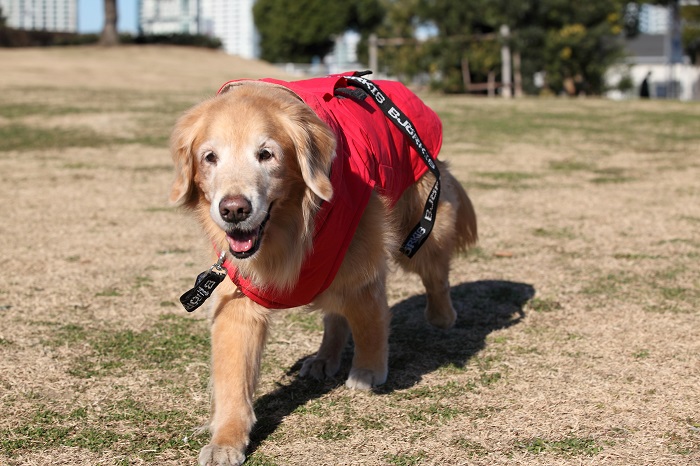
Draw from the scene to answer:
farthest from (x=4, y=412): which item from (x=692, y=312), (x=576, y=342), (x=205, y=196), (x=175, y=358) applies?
(x=692, y=312)

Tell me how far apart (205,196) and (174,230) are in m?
3.60

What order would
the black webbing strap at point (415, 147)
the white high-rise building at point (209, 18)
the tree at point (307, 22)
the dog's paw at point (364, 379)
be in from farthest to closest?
the white high-rise building at point (209, 18) → the tree at point (307, 22) → the black webbing strap at point (415, 147) → the dog's paw at point (364, 379)

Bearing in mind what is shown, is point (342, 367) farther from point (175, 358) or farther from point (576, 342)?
point (576, 342)

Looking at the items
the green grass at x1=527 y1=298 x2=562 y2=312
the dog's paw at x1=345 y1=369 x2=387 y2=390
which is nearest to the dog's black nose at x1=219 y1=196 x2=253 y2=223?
the dog's paw at x1=345 y1=369 x2=387 y2=390

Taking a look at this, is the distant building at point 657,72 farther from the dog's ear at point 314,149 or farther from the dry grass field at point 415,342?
the dog's ear at point 314,149

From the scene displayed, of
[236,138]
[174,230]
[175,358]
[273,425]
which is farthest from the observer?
[174,230]

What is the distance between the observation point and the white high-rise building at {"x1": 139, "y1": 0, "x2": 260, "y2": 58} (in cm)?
12062

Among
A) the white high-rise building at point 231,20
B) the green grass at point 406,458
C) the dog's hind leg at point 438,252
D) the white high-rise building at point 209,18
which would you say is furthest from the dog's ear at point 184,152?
the white high-rise building at point 231,20

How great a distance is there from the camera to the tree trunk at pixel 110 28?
36.2m

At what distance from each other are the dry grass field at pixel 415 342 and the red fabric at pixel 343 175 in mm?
504

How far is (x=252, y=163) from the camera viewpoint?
2.81 m

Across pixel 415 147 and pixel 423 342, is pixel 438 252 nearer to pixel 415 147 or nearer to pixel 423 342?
pixel 423 342

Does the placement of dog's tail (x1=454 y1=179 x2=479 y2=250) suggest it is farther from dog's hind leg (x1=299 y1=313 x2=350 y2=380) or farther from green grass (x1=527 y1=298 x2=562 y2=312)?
dog's hind leg (x1=299 y1=313 x2=350 y2=380)

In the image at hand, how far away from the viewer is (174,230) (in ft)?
21.3
